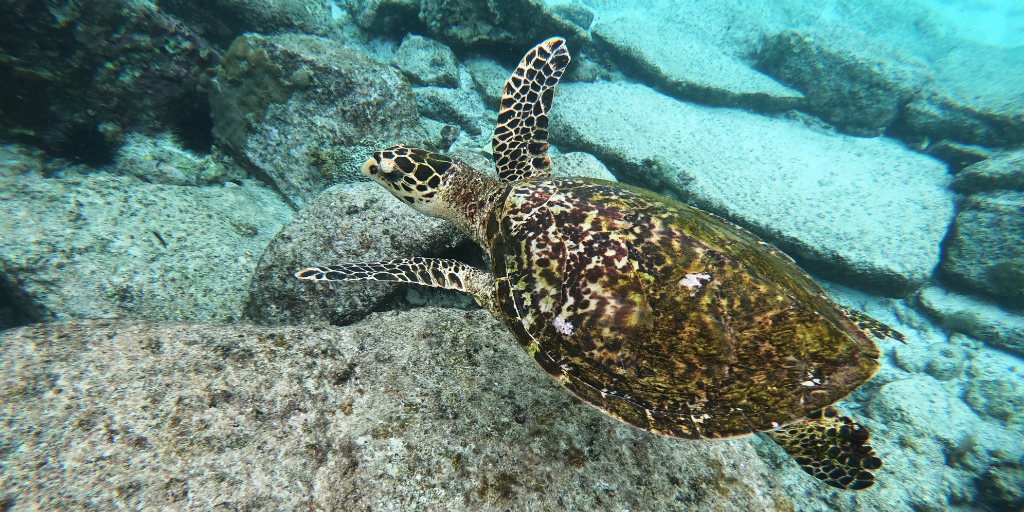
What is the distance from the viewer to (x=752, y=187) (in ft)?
16.1

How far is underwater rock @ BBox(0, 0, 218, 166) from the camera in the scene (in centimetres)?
324

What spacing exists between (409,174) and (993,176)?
895 centimetres

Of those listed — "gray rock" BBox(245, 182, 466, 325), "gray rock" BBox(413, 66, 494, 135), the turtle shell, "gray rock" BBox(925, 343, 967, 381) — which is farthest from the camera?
"gray rock" BBox(413, 66, 494, 135)

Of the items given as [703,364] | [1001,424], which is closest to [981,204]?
[1001,424]

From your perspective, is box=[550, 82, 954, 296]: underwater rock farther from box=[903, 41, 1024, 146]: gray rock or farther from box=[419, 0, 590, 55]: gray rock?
box=[903, 41, 1024, 146]: gray rock

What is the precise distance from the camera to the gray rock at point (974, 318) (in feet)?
15.2

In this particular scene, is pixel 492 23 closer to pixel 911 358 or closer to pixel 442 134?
pixel 442 134

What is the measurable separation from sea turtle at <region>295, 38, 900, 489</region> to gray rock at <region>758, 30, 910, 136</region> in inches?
333

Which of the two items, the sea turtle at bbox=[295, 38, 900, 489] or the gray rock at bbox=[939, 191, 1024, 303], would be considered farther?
the gray rock at bbox=[939, 191, 1024, 303]

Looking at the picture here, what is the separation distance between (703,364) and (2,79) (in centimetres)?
650

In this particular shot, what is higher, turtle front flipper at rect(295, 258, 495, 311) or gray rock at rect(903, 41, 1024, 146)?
gray rock at rect(903, 41, 1024, 146)

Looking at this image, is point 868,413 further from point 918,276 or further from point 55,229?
point 55,229

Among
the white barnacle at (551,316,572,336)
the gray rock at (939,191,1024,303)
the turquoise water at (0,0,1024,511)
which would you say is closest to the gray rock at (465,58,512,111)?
the turquoise water at (0,0,1024,511)

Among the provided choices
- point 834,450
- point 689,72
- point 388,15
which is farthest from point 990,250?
point 388,15
